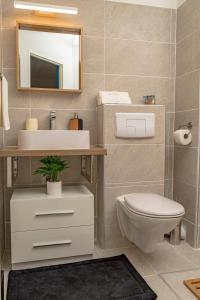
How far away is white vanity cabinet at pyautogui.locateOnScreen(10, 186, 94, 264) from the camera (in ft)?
6.09

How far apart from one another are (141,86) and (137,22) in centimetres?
56

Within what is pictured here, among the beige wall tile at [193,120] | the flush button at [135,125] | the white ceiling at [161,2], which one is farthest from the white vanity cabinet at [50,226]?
the white ceiling at [161,2]

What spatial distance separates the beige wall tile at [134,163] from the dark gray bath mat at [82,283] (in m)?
0.65

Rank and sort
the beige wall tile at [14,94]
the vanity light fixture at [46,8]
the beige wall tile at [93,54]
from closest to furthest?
the vanity light fixture at [46,8] < the beige wall tile at [14,94] < the beige wall tile at [93,54]

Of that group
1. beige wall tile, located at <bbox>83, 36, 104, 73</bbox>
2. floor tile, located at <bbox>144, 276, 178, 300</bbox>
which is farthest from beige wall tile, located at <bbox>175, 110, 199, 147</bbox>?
floor tile, located at <bbox>144, 276, 178, 300</bbox>

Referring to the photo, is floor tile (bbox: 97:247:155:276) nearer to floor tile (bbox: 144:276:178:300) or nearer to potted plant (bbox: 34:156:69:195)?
floor tile (bbox: 144:276:178:300)

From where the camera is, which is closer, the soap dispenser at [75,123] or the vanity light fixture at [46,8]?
the vanity light fixture at [46,8]

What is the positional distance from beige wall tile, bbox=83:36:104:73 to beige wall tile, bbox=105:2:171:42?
12 centimetres

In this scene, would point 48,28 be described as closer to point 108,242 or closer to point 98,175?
point 98,175

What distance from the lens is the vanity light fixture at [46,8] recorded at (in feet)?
6.73

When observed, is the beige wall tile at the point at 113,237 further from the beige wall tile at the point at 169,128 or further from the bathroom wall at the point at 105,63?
the beige wall tile at the point at 169,128

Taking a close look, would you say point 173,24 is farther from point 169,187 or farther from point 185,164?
point 169,187

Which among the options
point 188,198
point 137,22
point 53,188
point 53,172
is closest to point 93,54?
point 137,22

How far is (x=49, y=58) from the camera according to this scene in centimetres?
219
